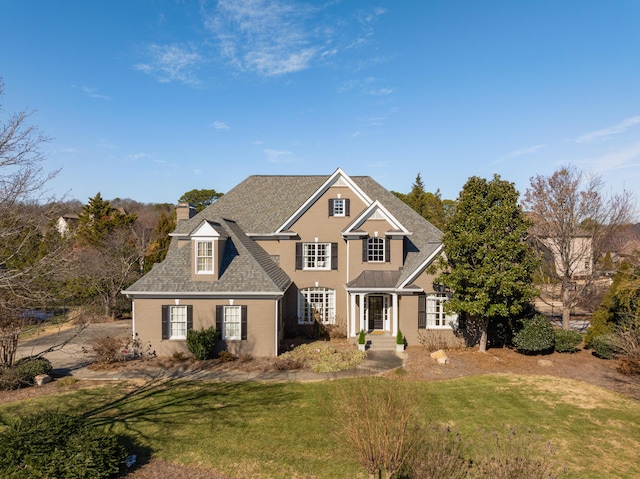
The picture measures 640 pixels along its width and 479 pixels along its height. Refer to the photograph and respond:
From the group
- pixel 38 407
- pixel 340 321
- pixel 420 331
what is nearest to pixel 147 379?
pixel 38 407

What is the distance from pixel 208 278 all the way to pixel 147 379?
5600mm

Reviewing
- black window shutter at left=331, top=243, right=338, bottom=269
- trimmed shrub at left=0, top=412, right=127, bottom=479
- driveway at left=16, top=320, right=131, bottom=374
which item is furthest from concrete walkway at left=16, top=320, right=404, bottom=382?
trimmed shrub at left=0, top=412, right=127, bottom=479

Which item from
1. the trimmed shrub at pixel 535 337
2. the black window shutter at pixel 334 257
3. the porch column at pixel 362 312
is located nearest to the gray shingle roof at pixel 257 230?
the porch column at pixel 362 312

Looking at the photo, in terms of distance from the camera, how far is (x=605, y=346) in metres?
18.0

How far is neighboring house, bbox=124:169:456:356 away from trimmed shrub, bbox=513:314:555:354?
360cm

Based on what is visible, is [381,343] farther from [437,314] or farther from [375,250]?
[375,250]

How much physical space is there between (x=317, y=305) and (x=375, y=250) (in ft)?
17.2

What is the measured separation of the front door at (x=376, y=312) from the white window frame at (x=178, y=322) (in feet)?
37.2

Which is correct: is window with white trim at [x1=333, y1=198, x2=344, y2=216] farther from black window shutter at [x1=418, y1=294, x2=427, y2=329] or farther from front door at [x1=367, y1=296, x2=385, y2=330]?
black window shutter at [x1=418, y1=294, x2=427, y2=329]

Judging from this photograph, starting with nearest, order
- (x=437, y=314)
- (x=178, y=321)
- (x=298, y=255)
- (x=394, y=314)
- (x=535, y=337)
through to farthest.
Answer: (x=535, y=337)
(x=178, y=321)
(x=437, y=314)
(x=394, y=314)
(x=298, y=255)

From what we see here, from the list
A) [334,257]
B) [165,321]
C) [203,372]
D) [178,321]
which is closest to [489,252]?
[334,257]

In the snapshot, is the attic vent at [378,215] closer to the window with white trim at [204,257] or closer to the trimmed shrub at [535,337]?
the trimmed shrub at [535,337]

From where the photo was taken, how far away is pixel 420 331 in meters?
20.8

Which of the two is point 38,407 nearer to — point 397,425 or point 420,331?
point 397,425
